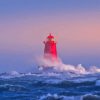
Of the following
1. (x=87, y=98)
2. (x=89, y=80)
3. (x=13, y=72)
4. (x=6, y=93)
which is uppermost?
(x=13, y=72)

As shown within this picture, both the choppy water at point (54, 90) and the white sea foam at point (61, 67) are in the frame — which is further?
the white sea foam at point (61, 67)

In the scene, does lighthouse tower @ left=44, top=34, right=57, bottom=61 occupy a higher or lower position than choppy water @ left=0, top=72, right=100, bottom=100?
higher

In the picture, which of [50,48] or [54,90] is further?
[50,48]

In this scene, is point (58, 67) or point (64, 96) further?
point (58, 67)

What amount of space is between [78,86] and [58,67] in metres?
30.3

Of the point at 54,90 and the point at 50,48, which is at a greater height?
the point at 50,48

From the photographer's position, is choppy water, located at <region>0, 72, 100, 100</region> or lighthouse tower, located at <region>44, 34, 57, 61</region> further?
lighthouse tower, located at <region>44, 34, 57, 61</region>

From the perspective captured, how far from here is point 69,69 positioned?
80500 millimetres

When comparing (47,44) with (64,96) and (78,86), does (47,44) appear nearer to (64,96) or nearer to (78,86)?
(78,86)

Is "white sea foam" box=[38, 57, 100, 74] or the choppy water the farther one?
"white sea foam" box=[38, 57, 100, 74]

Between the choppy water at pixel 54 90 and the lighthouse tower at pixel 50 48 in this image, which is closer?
the choppy water at pixel 54 90

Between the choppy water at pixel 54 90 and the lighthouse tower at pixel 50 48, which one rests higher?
the lighthouse tower at pixel 50 48

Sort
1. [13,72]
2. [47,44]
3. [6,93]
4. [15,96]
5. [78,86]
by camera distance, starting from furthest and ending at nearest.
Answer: [47,44], [13,72], [78,86], [6,93], [15,96]

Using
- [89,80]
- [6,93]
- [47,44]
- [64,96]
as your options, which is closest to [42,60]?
[47,44]
